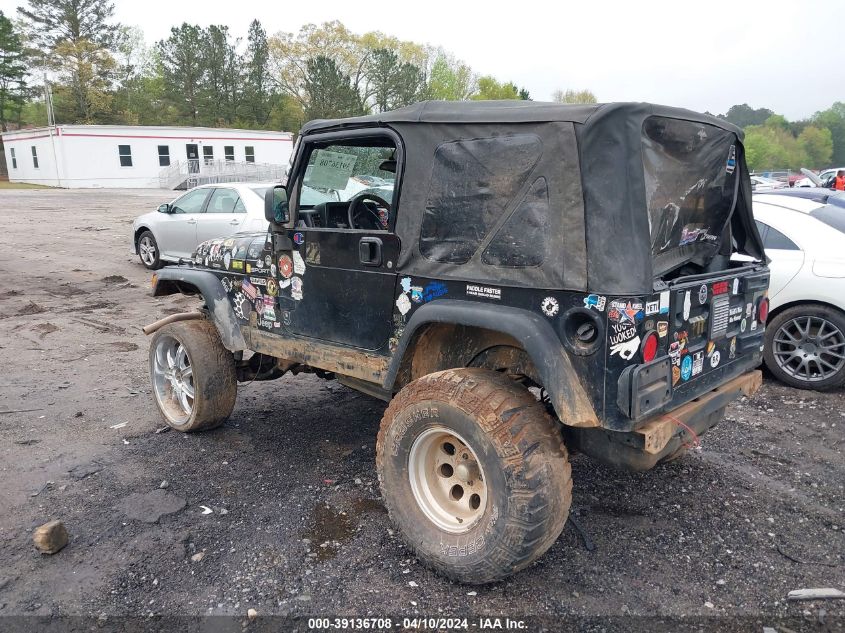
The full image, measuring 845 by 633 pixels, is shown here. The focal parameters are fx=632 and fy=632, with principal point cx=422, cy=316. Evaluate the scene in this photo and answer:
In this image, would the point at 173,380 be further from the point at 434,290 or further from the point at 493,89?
the point at 493,89

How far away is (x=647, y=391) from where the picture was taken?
2568 mm

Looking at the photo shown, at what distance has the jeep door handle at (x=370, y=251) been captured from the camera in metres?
3.33

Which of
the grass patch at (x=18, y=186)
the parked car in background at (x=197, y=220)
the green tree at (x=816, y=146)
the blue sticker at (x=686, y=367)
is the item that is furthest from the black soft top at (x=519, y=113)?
the green tree at (x=816, y=146)

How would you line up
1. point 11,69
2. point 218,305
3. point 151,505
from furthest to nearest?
1. point 11,69
2. point 218,305
3. point 151,505

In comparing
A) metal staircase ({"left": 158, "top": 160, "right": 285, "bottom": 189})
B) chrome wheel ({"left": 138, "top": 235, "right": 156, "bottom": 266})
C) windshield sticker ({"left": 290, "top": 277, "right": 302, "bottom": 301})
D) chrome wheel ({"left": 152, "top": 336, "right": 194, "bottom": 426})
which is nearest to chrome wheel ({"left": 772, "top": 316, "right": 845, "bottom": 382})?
windshield sticker ({"left": 290, "top": 277, "right": 302, "bottom": 301})

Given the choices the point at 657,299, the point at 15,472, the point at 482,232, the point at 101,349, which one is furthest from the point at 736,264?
the point at 101,349

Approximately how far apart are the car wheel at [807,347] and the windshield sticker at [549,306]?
3.75 m

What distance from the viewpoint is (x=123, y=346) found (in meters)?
7.07

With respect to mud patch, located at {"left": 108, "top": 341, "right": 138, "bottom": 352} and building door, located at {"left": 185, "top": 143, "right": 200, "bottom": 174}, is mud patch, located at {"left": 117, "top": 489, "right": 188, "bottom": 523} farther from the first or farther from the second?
building door, located at {"left": 185, "top": 143, "right": 200, "bottom": 174}

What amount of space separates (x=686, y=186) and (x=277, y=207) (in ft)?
7.46

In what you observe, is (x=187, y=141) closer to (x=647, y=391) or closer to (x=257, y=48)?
(x=257, y=48)

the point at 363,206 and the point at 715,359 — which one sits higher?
the point at 363,206

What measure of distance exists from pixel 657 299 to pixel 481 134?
112 cm

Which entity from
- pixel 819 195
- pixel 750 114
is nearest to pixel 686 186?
pixel 819 195
